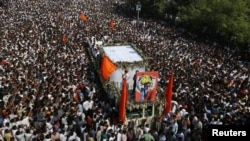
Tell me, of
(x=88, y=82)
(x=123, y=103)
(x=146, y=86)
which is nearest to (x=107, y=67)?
(x=146, y=86)

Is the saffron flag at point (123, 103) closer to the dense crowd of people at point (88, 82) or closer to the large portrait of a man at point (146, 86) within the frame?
the dense crowd of people at point (88, 82)

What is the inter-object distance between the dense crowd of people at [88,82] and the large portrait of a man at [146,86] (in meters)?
1.19

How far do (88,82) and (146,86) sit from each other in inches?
217

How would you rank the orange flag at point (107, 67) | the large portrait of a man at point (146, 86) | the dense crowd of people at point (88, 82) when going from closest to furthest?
1. the dense crowd of people at point (88, 82)
2. the large portrait of a man at point (146, 86)
3. the orange flag at point (107, 67)

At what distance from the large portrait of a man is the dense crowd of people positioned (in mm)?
1185

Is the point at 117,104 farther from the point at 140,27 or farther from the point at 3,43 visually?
the point at 140,27

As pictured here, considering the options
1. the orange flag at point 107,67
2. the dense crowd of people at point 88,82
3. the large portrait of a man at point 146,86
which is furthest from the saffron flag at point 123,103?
the orange flag at point 107,67

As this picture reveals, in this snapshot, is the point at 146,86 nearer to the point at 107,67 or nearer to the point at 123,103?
the point at 123,103

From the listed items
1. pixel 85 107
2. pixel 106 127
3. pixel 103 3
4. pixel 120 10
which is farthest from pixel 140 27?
pixel 106 127

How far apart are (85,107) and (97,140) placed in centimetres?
275

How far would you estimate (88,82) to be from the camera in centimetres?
2169

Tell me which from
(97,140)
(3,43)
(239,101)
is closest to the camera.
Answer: (97,140)

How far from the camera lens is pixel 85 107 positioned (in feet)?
56.1

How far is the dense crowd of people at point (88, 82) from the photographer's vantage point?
14.9 metres
